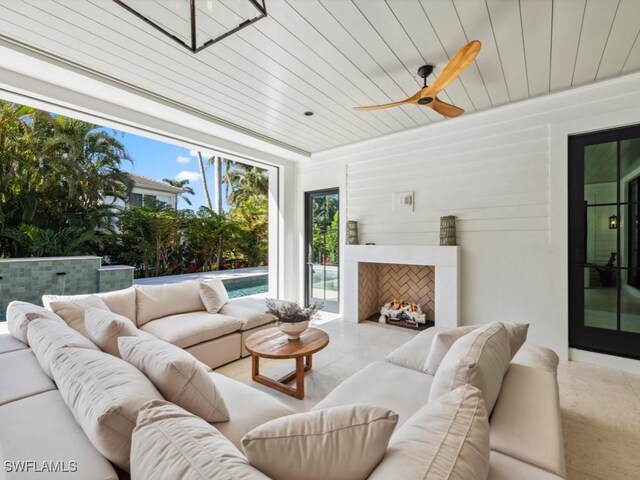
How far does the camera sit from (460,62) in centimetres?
196

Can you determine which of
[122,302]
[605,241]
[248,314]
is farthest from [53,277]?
[605,241]

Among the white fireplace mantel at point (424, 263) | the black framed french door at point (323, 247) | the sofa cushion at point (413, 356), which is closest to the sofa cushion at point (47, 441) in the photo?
the sofa cushion at point (413, 356)

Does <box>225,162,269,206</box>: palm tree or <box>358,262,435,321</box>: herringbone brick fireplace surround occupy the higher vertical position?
<box>225,162,269,206</box>: palm tree

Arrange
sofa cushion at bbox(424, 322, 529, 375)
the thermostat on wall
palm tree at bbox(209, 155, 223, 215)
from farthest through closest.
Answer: palm tree at bbox(209, 155, 223, 215) < the thermostat on wall < sofa cushion at bbox(424, 322, 529, 375)

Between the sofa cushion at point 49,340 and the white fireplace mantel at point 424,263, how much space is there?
3.33m

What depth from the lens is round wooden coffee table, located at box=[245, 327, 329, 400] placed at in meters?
2.34

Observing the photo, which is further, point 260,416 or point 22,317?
point 22,317

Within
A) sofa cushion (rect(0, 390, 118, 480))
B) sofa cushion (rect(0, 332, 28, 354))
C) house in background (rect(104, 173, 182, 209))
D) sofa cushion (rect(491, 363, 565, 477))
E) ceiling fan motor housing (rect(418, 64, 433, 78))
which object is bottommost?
sofa cushion (rect(491, 363, 565, 477))

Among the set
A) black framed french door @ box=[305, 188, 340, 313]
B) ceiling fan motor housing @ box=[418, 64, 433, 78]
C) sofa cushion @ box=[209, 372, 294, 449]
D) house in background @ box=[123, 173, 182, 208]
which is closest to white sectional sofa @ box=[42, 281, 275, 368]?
sofa cushion @ box=[209, 372, 294, 449]

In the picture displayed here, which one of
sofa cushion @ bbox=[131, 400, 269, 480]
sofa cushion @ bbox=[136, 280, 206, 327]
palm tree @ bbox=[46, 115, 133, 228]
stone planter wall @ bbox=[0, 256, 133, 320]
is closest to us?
sofa cushion @ bbox=[131, 400, 269, 480]

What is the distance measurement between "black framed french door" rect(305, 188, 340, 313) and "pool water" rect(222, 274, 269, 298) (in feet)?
9.72

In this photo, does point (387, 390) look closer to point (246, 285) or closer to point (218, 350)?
point (218, 350)

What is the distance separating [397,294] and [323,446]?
4.10 metres

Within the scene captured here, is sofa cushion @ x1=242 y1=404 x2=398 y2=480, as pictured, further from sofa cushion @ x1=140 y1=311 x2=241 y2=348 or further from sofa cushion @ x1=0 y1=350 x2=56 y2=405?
sofa cushion @ x1=140 y1=311 x2=241 y2=348
